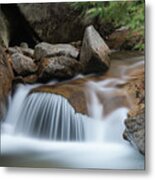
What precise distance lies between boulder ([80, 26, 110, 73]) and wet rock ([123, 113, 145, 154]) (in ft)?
0.80

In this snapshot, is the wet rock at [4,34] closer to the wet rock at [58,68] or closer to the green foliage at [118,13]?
the wet rock at [58,68]

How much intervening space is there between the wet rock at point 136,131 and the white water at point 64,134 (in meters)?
0.02

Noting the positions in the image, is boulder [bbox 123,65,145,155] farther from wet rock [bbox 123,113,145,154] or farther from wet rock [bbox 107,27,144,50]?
wet rock [bbox 107,27,144,50]

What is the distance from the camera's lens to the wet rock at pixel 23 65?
2113mm

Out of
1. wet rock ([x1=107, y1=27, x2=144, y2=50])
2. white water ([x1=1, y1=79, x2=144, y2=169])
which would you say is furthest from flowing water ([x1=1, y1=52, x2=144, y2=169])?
wet rock ([x1=107, y1=27, x2=144, y2=50])

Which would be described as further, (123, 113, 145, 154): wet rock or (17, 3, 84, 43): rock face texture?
(17, 3, 84, 43): rock face texture

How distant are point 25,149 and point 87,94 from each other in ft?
1.20

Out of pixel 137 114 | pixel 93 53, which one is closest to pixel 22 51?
pixel 93 53

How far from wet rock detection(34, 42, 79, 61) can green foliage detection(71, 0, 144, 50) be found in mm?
152

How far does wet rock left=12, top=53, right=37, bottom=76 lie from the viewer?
2113 mm

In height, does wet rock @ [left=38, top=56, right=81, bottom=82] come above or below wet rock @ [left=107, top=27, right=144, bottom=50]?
below

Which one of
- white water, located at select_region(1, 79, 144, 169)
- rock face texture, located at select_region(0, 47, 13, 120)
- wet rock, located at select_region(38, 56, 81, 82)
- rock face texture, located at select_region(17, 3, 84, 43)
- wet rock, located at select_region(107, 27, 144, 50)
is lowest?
white water, located at select_region(1, 79, 144, 169)

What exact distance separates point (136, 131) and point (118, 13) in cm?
49

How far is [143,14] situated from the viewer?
1961 millimetres
